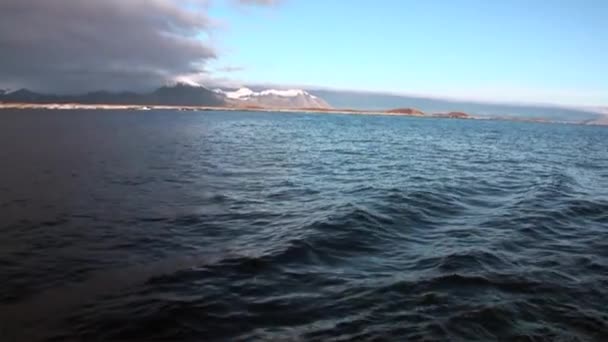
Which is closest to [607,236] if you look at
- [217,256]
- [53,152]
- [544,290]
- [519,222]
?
[519,222]

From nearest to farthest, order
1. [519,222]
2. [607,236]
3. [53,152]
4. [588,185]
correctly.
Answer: [607,236]
[519,222]
[588,185]
[53,152]

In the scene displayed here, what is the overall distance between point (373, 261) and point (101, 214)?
504 inches

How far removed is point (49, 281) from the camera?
37.3ft

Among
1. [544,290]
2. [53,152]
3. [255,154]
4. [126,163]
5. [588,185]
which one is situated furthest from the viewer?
[255,154]

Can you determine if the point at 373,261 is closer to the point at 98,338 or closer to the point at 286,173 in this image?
the point at 98,338

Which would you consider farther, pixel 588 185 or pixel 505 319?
pixel 588 185

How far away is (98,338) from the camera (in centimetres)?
855

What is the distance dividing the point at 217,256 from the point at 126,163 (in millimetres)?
26829

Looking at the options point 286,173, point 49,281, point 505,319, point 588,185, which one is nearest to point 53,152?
point 286,173

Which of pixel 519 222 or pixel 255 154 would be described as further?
pixel 255 154

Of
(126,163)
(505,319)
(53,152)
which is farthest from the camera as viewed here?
(53,152)

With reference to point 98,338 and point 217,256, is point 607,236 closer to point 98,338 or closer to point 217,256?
point 217,256

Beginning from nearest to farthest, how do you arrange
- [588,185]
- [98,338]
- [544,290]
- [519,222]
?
[98,338]
[544,290]
[519,222]
[588,185]

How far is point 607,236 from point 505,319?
11.2 m
